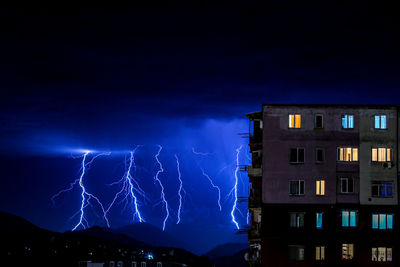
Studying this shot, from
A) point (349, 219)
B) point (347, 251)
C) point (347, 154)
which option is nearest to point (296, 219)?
point (349, 219)

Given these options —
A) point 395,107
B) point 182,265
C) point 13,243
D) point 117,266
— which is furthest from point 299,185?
point 13,243

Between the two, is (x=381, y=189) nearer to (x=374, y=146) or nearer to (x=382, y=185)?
(x=382, y=185)

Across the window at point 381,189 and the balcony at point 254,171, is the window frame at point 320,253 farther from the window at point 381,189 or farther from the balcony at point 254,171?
the balcony at point 254,171

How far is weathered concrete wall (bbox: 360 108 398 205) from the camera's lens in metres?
43.8

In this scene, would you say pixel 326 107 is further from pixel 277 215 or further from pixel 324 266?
pixel 324 266

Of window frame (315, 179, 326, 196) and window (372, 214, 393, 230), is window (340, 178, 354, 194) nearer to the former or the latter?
window frame (315, 179, 326, 196)

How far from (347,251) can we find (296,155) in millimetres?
8555

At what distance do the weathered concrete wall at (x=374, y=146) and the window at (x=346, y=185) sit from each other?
0.78 meters

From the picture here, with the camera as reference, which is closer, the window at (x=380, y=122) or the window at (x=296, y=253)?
the window at (x=296, y=253)

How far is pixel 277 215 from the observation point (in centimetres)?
4341

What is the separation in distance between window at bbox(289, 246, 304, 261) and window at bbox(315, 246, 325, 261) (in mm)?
1150

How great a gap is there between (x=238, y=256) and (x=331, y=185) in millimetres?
114457

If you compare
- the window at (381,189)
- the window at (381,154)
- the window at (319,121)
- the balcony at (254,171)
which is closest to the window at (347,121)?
the window at (319,121)

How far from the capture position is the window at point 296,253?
1675 inches
